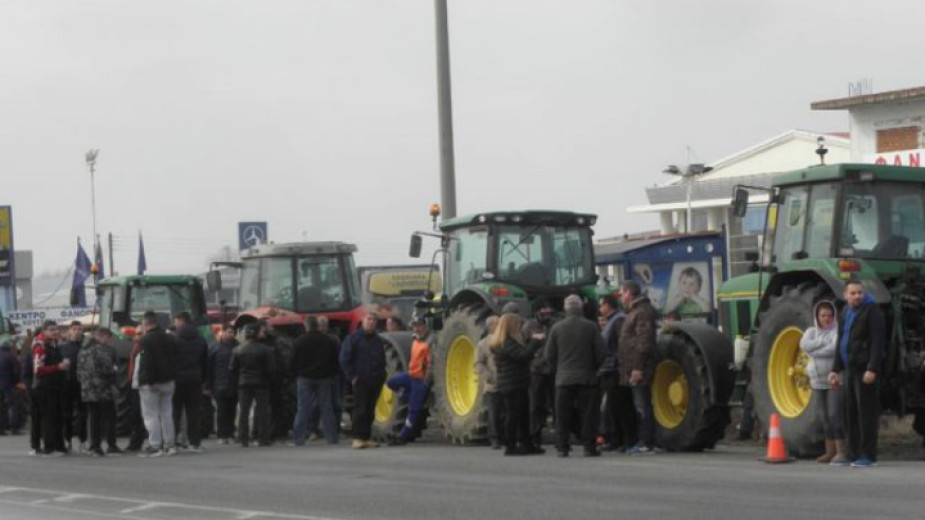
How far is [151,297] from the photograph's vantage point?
1152 inches

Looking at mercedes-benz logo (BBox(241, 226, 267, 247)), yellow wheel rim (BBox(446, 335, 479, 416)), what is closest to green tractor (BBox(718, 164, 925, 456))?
yellow wheel rim (BBox(446, 335, 479, 416))

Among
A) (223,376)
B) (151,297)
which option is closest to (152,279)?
(151,297)

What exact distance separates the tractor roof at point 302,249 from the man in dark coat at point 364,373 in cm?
607

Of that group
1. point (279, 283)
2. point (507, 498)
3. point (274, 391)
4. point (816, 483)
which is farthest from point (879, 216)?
point (279, 283)

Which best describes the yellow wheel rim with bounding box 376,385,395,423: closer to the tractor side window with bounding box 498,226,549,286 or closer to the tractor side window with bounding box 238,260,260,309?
the tractor side window with bounding box 498,226,549,286

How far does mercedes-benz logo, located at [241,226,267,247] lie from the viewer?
45.0 metres

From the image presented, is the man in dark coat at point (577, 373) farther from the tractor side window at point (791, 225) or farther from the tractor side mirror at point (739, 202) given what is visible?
the tractor side window at point (791, 225)

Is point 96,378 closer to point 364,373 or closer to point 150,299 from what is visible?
point 364,373

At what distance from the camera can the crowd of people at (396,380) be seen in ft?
56.2

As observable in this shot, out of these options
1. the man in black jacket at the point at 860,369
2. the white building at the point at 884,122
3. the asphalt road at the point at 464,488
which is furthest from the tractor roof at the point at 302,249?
the white building at the point at 884,122

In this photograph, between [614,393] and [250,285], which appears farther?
[250,285]

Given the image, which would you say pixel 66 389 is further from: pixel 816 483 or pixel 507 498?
pixel 816 483

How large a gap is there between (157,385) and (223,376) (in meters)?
2.51

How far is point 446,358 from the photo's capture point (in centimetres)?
2259
